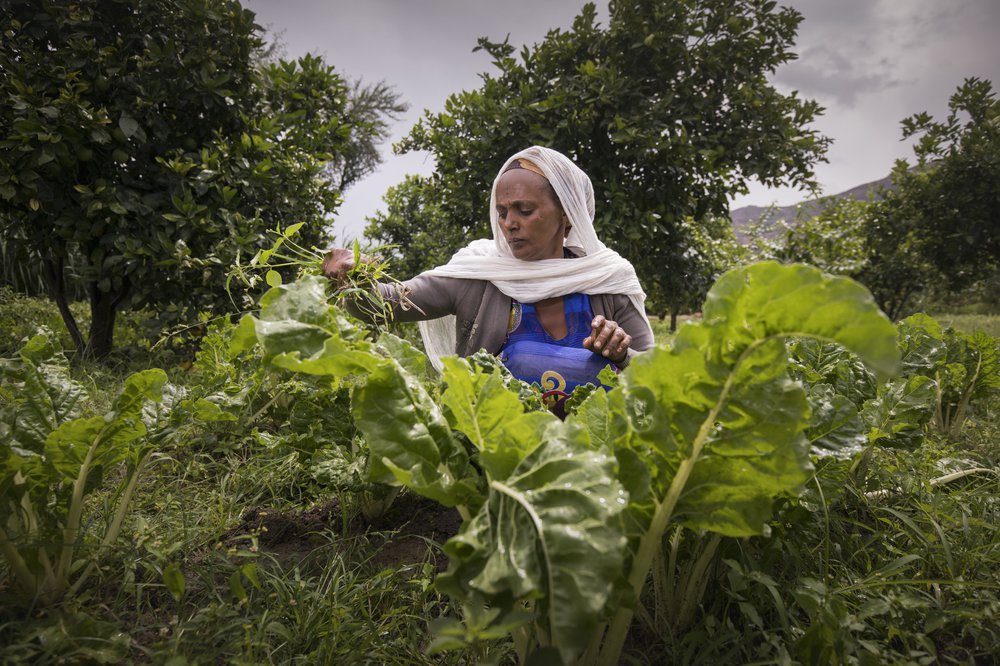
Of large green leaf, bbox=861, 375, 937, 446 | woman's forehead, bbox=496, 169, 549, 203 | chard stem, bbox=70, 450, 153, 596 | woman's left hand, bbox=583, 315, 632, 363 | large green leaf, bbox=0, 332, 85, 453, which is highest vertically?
woman's forehead, bbox=496, 169, 549, 203

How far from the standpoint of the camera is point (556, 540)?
0.73m

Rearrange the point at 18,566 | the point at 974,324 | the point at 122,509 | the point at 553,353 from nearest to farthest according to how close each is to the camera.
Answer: the point at 18,566 < the point at 122,509 < the point at 553,353 < the point at 974,324

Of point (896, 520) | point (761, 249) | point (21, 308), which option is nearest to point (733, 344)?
point (896, 520)

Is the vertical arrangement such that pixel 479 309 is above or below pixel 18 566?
above

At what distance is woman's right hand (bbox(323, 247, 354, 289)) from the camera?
74.5 inches

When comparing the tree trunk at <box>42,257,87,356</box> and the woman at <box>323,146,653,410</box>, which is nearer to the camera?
the woman at <box>323,146,653,410</box>

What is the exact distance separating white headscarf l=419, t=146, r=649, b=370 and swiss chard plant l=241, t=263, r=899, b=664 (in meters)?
1.56

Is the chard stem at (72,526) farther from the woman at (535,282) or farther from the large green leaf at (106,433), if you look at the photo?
the woman at (535,282)

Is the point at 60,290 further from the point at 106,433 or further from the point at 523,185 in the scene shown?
the point at 523,185

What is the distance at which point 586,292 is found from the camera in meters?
2.67

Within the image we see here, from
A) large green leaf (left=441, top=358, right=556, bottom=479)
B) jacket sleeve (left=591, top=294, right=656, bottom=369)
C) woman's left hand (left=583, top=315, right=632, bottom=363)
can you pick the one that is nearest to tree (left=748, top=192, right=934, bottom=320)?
jacket sleeve (left=591, top=294, right=656, bottom=369)

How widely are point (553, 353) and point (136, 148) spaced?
3479 mm

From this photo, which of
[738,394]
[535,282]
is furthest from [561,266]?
[738,394]

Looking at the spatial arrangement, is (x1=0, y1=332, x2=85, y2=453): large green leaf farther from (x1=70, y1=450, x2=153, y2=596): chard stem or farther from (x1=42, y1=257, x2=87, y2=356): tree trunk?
(x1=42, y1=257, x2=87, y2=356): tree trunk
